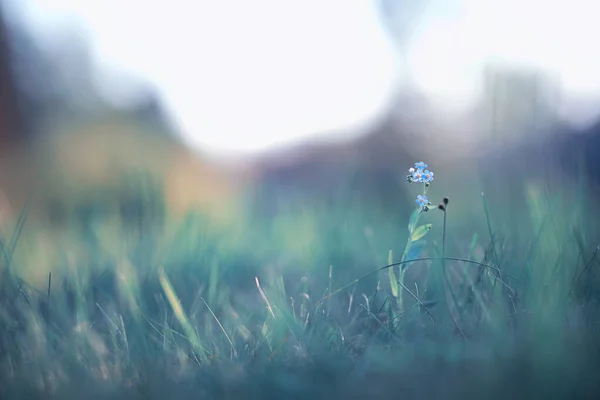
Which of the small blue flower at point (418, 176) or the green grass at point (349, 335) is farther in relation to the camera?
the small blue flower at point (418, 176)

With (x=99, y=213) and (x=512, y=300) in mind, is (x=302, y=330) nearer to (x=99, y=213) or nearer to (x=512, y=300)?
(x=512, y=300)

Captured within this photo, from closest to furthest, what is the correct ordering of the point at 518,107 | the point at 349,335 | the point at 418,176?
1. the point at 349,335
2. the point at 418,176
3. the point at 518,107

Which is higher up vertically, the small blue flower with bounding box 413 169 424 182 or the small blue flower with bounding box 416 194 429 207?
the small blue flower with bounding box 413 169 424 182

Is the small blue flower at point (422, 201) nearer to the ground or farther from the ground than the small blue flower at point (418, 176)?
nearer to the ground

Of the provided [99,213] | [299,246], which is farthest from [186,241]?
[99,213]

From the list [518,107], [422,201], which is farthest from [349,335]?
[518,107]

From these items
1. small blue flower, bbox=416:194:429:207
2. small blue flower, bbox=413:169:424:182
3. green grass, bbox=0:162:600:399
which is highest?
small blue flower, bbox=413:169:424:182

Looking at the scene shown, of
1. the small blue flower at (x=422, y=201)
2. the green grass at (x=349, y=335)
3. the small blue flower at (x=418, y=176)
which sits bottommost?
the green grass at (x=349, y=335)

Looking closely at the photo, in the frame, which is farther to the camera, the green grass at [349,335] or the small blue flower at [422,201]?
the small blue flower at [422,201]

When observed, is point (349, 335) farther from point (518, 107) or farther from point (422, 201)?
point (518, 107)

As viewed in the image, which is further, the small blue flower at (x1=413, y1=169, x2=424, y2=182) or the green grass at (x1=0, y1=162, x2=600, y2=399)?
the small blue flower at (x1=413, y1=169, x2=424, y2=182)

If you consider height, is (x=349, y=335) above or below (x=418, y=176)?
below

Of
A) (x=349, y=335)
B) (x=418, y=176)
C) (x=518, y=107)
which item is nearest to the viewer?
(x=349, y=335)
